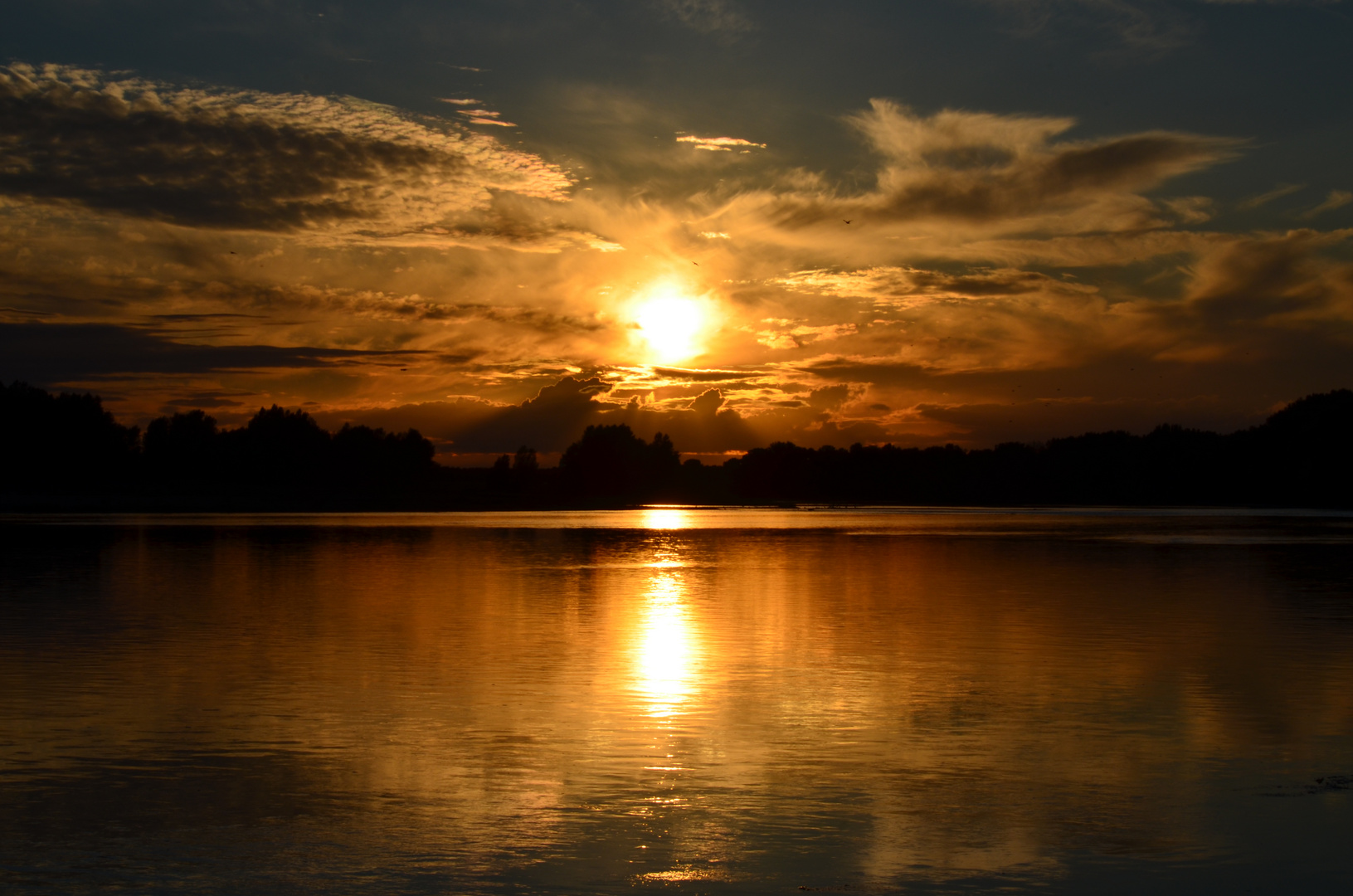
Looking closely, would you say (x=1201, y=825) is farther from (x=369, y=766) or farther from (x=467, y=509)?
(x=467, y=509)

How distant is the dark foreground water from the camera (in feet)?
30.0

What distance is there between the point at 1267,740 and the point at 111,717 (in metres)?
13.8

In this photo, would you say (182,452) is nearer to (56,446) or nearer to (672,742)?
(56,446)

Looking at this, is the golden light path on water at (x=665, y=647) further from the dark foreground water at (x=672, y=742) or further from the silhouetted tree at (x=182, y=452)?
the silhouetted tree at (x=182, y=452)

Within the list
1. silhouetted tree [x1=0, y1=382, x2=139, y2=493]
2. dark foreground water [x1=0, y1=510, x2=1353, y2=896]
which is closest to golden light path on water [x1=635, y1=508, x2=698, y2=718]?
dark foreground water [x1=0, y1=510, x2=1353, y2=896]

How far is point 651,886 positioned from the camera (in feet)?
28.0

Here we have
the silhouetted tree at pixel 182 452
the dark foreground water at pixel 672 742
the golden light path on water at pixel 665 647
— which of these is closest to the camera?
the dark foreground water at pixel 672 742

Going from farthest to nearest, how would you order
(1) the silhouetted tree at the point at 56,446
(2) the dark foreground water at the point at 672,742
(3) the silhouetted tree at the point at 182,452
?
Answer: (3) the silhouetted tree at the point at 182,452
(1) the silhouetted tree at the point at 56,446
(2) the dark foreground water at the point at 672,742

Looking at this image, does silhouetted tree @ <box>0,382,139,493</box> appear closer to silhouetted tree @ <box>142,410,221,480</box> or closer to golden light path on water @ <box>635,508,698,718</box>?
silhouetted tree @ <box>142,410,221,480</box>

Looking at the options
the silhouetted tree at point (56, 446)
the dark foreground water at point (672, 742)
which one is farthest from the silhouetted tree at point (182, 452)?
the dark foreground water at point (672, 742)

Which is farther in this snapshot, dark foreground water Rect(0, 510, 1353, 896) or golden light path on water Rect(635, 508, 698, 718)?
golden light path on water Rect(635, 508, 698, 718)

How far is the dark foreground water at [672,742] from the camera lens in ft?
30.0

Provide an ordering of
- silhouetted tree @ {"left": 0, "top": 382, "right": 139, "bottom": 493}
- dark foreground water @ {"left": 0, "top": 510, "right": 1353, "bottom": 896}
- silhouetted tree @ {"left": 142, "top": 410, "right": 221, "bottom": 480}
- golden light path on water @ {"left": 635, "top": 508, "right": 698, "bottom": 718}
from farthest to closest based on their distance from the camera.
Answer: silhouetted tree @ {"left": 142, "top": 410, "right": 221, "bottom": 480} → silhouetted tree @ {"left": 0, "top": 382, "right": 139, "bottom": 493} → golden light path on water @ {"left": 635, "top": 508, "right": 698, "bottom": 718} → dark foreground water @ {"left": 0, "top": 510, "right": 1353, "bottom": 896}

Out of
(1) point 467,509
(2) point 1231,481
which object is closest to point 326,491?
(1) point 467,509
